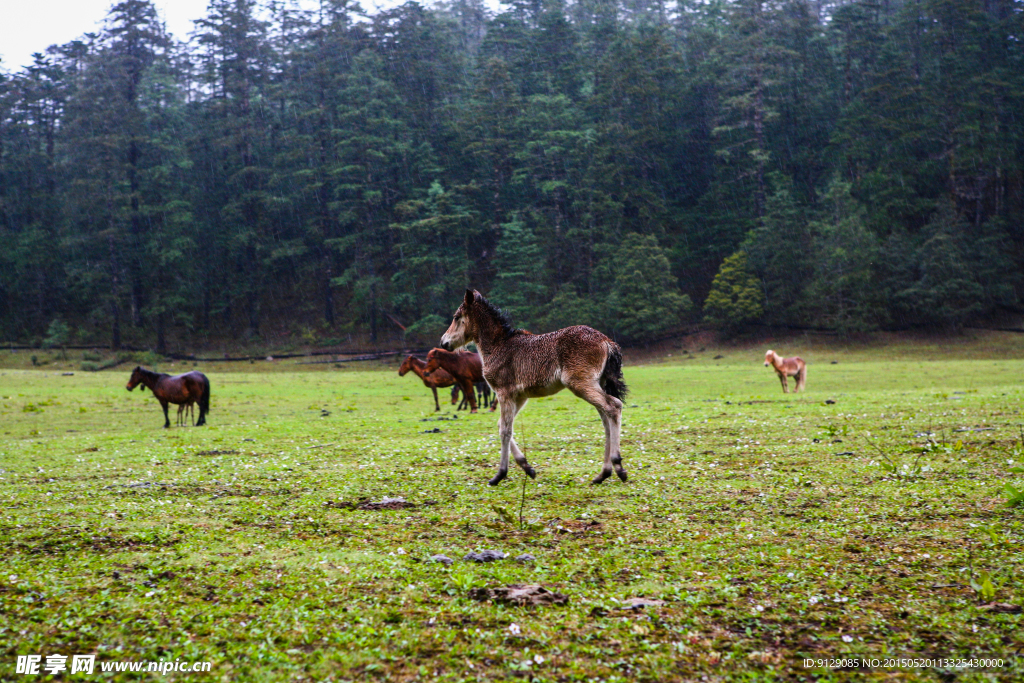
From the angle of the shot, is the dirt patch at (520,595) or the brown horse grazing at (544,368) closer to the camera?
the dirt patch at (520,595)

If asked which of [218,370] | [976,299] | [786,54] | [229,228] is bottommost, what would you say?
[218,370]

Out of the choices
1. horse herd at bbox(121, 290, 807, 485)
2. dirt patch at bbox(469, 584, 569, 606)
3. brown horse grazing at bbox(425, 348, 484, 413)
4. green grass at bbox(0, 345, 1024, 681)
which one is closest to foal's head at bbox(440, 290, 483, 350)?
horse herd at bbox(121, 290, 807, 485)

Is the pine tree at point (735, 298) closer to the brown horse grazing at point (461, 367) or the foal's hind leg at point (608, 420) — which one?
the brown horse grazing at point (461, 367)

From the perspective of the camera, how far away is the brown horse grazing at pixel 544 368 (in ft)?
29.1

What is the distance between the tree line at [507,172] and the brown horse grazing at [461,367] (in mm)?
29970

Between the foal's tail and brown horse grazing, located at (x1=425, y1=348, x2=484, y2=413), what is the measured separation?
11.3 meters

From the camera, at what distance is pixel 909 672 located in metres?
4.14

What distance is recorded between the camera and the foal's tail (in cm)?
912

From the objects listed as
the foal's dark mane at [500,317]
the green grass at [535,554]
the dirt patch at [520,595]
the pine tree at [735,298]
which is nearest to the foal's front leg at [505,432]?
the green grass at [535,554]

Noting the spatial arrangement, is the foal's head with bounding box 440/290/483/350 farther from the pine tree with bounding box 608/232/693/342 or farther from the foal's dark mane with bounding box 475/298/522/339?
the pine tree with bounding box 608/232/693/342

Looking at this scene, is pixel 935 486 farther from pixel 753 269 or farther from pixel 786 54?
pixel 786 54

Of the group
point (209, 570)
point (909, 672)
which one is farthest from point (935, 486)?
point (209, 570)

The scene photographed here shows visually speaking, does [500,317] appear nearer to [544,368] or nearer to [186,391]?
[544,368]

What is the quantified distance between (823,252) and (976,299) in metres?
9.15
